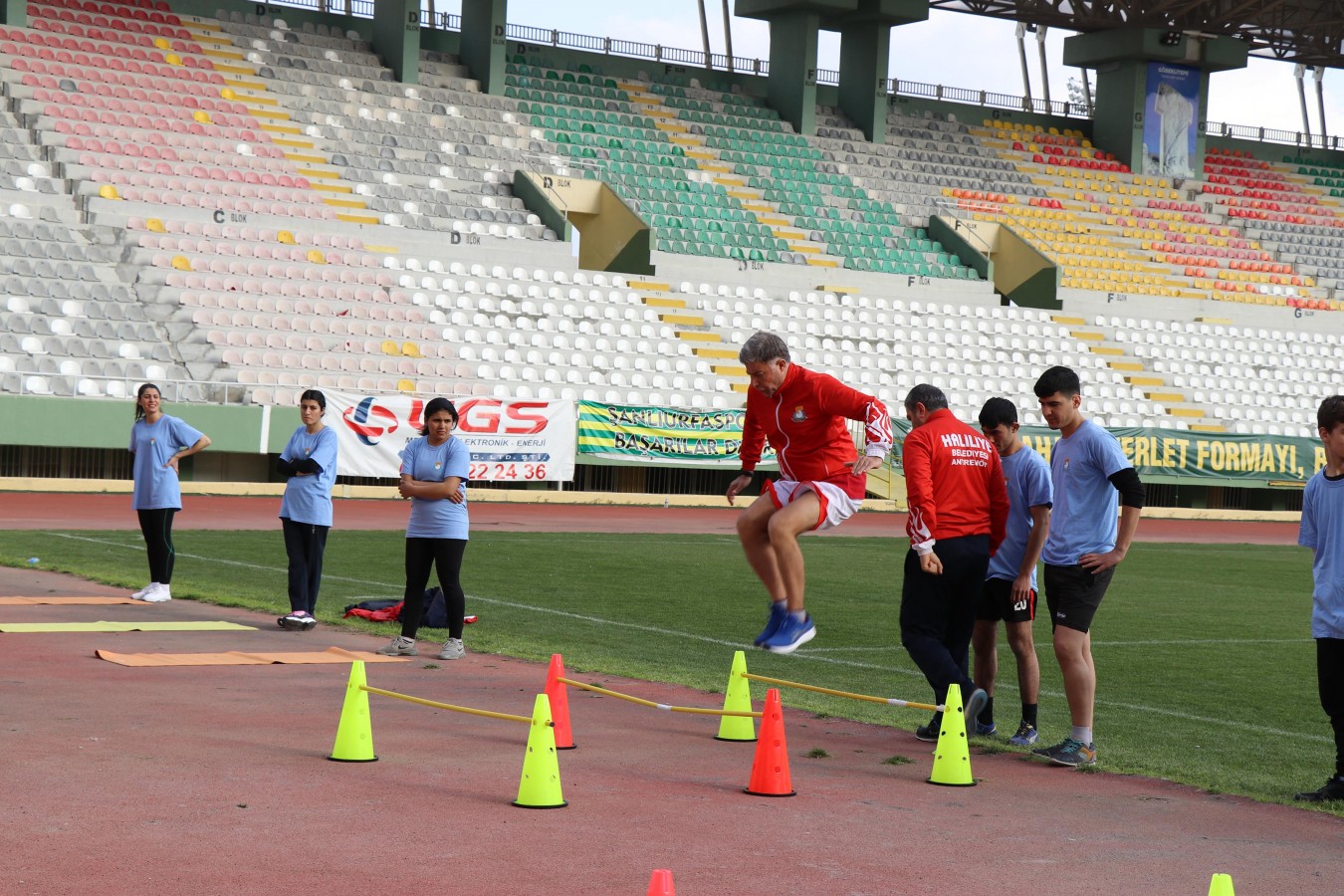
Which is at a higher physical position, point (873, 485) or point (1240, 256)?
point (1240, 256)

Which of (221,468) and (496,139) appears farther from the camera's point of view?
(496,139)

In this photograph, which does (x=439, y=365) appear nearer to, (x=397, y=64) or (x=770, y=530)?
(x=397, y=64)

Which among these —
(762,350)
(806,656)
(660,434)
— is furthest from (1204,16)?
(762,350)

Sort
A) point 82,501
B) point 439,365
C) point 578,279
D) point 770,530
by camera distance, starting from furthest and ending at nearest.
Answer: point 578,279 < point 439,365 < point 82,501 < point 770,530

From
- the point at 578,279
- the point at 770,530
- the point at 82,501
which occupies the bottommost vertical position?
the point at 82,501

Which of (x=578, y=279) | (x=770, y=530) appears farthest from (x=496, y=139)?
(x=770, y=530)

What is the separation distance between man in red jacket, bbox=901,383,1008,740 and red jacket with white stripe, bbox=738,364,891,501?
2.34ft

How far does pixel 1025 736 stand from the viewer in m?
8.77

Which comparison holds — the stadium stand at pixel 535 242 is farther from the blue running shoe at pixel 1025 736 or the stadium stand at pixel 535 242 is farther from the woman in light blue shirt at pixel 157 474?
the blue running shoe at pixel 1025 736

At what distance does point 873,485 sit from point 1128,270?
16125 millimetres

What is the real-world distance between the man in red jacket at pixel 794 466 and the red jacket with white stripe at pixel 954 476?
759mm

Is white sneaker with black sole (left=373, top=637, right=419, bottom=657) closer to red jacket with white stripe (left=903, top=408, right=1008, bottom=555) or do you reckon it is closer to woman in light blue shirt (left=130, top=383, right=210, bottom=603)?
woman in light blue shirt (left=130, top=383, right=210, bottom=603)

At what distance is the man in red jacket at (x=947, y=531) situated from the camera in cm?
846

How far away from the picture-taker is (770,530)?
378 inches
